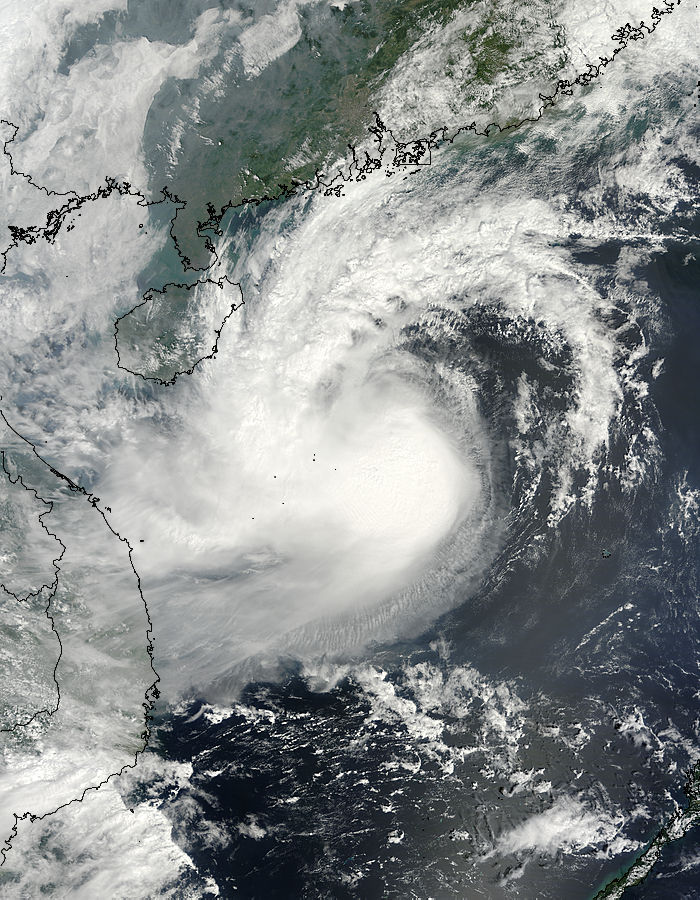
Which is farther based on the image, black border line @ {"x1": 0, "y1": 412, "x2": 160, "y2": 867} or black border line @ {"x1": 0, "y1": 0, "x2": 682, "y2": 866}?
black border line @ {"x1": 0, "y1": 412, "x2": 160, "y2": 867}

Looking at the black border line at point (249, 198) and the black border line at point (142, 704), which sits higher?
the black border line at point (249, 198)

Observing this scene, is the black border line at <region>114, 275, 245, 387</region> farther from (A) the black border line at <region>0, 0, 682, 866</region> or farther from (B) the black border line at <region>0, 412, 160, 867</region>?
(B) the black border line at <region>0, 412, 160, 867</region>

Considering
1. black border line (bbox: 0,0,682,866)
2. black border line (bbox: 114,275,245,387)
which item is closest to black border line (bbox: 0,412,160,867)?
black border line (bbox: 0,0,682,866)

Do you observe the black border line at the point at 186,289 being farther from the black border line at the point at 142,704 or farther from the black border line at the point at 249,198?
the black border line at the point at 142,704

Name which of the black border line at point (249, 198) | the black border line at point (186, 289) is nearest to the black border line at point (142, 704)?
the black border line at point (249, 198)

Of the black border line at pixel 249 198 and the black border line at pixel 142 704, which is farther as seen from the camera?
the black border line at pixel 142 704

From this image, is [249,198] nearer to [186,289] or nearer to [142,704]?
[186,289]

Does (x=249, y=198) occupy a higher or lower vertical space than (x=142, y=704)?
higher

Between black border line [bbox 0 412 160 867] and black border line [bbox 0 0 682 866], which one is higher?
black border line [bbox 0 0 682 866]

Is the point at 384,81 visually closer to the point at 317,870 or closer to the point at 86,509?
the point at 86,509

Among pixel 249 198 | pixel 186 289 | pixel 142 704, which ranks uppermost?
pixel 249 198

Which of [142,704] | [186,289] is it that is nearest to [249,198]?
[186,289]
